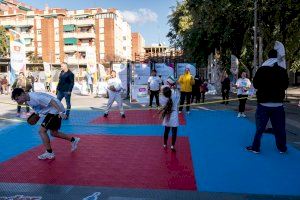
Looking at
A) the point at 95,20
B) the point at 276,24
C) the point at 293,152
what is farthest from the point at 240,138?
the point at 95,20

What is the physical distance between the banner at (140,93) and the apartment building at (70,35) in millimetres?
50703

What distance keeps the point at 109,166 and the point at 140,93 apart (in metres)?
14.1

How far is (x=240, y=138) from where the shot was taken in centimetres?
952

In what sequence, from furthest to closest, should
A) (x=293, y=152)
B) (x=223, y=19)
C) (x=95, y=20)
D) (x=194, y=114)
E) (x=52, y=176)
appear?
(x=95, y=20), (x=223, y=19), (x=194, y=114), (x=293, y=152), (x=52, y=176)

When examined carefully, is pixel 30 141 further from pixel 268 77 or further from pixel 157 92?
pixel 157 92

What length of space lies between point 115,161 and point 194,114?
8.36 metres

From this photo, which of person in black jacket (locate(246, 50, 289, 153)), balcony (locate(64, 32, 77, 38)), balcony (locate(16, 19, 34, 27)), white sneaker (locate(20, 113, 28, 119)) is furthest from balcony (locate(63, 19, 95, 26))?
person in black jacket (locate(246, 50, 289, 153))

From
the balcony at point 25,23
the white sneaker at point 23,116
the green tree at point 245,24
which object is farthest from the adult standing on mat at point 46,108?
the balcony at point 25,23

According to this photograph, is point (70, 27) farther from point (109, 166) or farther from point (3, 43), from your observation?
point (109, 166)

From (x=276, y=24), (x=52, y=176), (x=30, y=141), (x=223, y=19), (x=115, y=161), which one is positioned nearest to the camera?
(x=52, y=176)

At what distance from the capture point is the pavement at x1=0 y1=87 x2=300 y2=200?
209 inches

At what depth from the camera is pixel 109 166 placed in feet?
22.3

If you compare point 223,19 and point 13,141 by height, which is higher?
point 223,19

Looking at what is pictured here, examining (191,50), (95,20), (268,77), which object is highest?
(95,20)
